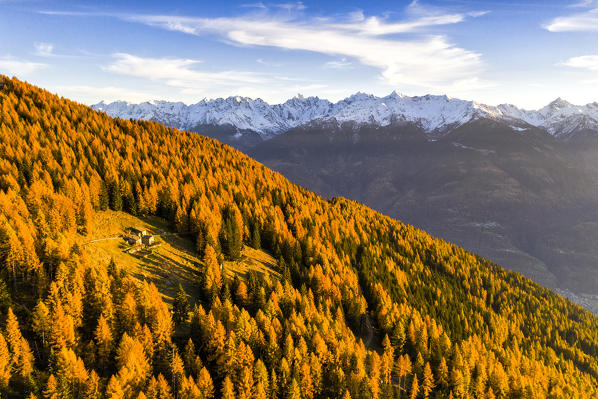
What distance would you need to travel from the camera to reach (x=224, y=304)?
72062 millimetres

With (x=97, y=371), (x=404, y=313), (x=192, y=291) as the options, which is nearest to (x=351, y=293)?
(x=404, y=313)

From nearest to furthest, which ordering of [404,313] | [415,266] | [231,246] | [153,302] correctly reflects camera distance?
[153,302] < [231,246] < [404,313] < [415,266]

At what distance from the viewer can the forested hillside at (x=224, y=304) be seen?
2116 inches

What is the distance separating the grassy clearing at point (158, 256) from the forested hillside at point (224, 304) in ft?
11.6

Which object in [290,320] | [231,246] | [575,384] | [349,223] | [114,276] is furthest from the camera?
[349,223]

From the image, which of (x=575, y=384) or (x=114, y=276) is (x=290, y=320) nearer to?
(x=114, y=276)

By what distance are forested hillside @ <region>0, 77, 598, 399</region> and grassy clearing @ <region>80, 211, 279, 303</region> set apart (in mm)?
3544

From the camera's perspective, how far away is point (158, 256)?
85.6 metres

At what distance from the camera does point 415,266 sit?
164375 millimetres

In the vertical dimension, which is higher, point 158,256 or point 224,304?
point 158,256

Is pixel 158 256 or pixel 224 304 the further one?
pixel 158 256

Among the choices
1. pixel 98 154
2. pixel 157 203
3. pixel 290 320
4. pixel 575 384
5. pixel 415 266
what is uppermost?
pixel 98 154

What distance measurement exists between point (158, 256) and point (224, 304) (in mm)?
25676

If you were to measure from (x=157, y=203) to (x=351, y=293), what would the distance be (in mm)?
72331
